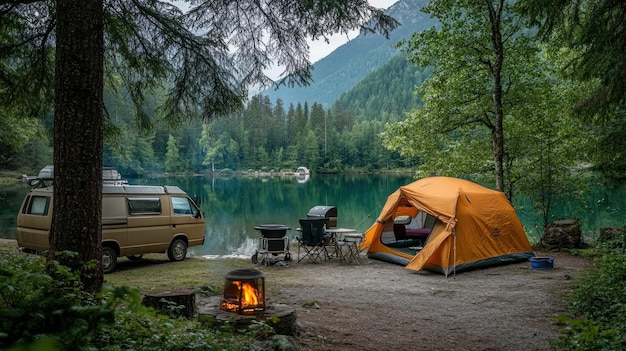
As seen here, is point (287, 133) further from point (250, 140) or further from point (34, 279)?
point (34, 279)

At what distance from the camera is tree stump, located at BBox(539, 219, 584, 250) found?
40.6ft

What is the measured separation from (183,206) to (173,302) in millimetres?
6977

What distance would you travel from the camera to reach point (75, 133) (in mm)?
4215

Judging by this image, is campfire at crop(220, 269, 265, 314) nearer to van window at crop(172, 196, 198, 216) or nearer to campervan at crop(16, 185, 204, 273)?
campervan at crop(16, 185, 204, 273)

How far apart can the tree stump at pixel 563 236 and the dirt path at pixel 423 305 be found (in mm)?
1491

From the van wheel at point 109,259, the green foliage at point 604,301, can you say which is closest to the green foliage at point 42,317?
the green foliage at point 604,301

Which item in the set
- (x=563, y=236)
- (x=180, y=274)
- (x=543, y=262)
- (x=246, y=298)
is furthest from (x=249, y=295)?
(x=563, y=236)

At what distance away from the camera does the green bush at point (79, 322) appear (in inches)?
90.3

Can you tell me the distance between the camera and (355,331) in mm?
5660

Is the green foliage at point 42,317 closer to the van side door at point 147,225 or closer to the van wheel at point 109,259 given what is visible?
the van wheel at point 109,259

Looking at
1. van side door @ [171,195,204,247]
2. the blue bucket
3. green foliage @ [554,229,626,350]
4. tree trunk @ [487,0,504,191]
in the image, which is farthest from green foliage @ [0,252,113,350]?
tree trunk @ [487,0,504,191]

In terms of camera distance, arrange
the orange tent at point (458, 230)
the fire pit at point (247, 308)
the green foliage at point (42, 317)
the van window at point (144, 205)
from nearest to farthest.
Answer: the green foliage at point (42, 317) → the fire pit at point (247, 308) → the orange tent at point (458, 230) → the van window at point (144, 205)

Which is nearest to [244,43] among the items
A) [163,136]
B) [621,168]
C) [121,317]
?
[121,317]

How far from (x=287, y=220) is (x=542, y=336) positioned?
17.7 metres
